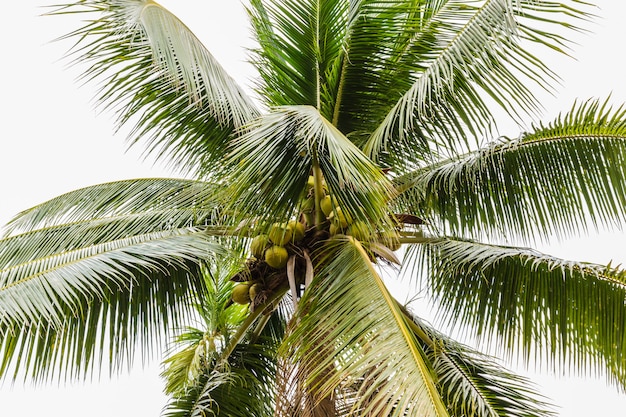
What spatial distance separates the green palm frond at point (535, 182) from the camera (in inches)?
217

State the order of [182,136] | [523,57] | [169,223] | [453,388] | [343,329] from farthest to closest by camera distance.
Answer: [182,136] < [169,223] < [523,57] < [453,388] < [343,329]

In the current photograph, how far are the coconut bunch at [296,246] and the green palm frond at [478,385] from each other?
742 mm

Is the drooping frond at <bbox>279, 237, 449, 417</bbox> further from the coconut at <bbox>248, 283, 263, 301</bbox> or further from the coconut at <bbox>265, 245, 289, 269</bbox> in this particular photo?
the coconut at <bbox>248, 283, 263, 301</bbox>

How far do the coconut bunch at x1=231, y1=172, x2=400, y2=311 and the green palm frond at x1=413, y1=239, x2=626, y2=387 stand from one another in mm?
564

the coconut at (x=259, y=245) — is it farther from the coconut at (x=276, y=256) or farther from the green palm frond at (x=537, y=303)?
the green palm frond at (x=537, y=303)

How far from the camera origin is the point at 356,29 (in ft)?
20.1

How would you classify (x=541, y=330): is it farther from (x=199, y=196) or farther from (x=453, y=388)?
(x=199, y=196)

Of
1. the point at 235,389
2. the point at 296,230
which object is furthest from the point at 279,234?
the point at 235,389

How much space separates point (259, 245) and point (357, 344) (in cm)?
149

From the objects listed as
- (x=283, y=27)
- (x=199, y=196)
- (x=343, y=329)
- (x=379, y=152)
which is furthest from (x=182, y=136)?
(x=343, y=329)

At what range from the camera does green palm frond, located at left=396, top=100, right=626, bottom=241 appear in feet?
18.1

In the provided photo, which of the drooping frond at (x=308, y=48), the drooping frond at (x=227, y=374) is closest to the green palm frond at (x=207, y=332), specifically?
the drooping frond at (x=227, y=374)

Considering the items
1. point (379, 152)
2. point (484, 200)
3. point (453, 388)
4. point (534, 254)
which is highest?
point (379, 152)

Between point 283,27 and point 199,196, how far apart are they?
4.55 feet
